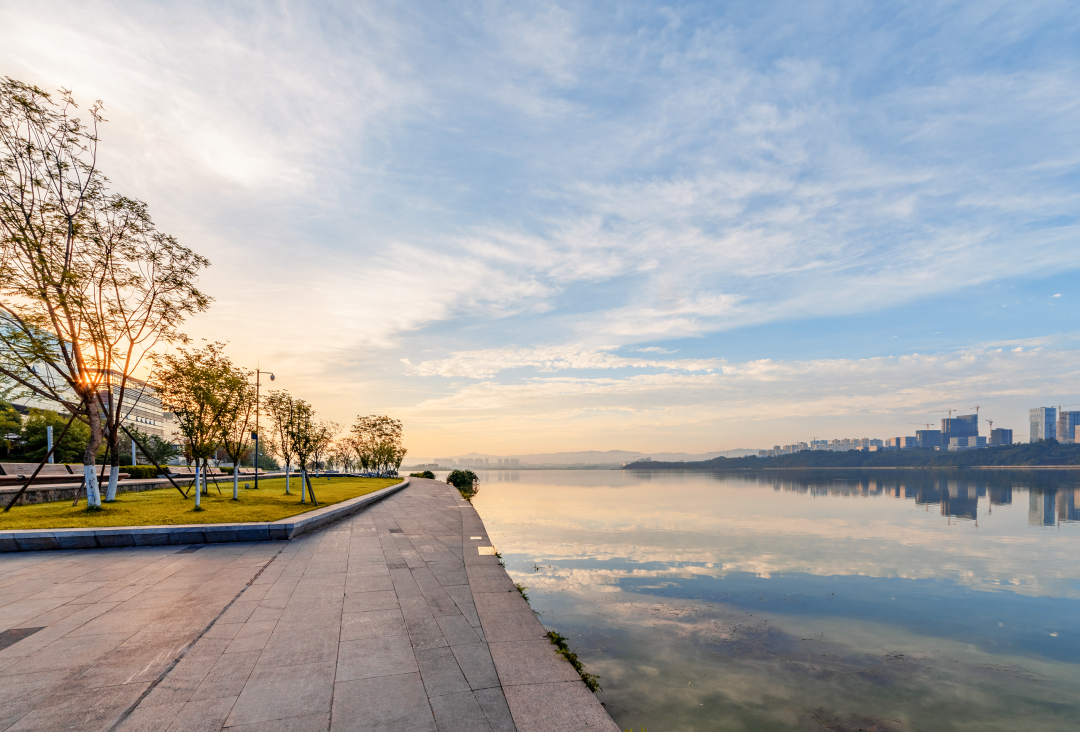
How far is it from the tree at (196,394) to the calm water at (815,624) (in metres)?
14.0

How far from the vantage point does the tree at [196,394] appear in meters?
20.6

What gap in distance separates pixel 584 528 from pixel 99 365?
2101 centimetres

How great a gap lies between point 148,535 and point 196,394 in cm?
1139

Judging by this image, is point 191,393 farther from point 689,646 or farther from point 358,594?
point 689,646

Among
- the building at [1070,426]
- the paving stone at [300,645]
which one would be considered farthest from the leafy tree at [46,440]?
the building at [1070,426]

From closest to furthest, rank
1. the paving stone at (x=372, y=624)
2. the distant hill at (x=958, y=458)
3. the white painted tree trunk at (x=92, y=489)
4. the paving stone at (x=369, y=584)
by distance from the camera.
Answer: the paving stone at (x=372, y=624) → the paving stone at (x=369, y=584) → the white painted tree trunk at (x=92, y=489) → the distant hill at (x=958, y=458)

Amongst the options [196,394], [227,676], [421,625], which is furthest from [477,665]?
[196,394]

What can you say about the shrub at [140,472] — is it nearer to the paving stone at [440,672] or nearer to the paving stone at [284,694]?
the paving stone at [284,694]

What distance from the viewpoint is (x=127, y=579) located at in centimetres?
836

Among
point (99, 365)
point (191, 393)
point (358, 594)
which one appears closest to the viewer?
point (358, 594)

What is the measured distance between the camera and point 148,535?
11.2m

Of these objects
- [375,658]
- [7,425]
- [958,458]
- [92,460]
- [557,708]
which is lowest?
[958,458]

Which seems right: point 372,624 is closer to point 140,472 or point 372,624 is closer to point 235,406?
point 235,406

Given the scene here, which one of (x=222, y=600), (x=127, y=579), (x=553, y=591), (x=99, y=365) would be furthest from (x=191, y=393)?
(x=553, y=591)
